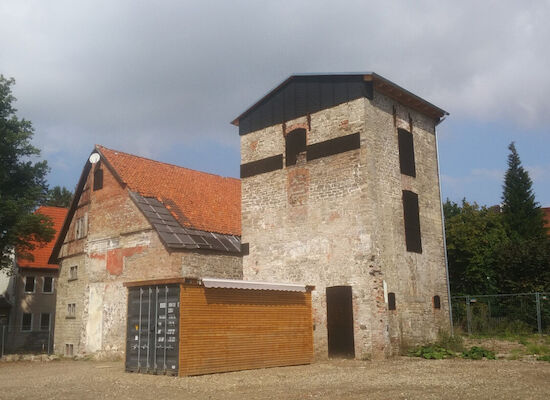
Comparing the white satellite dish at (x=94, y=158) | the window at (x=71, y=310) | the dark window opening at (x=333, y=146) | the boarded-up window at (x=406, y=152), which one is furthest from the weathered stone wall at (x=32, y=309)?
the boarded-up window at (x=406, y=152)

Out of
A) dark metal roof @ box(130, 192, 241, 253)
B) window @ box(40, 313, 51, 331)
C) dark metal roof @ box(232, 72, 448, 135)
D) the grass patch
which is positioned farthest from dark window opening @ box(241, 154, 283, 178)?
window @ box(40, 313, 51, 331)

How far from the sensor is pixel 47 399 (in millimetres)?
10516

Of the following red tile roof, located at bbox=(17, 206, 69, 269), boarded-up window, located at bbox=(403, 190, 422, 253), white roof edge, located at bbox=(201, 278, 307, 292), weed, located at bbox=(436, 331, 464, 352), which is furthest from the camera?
red tile roof, located at bbox=(17, 206, 69, 269)

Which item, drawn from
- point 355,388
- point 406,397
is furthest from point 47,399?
point 406,397

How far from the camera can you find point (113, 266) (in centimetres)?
2206

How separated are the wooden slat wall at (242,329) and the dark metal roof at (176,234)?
4.82m

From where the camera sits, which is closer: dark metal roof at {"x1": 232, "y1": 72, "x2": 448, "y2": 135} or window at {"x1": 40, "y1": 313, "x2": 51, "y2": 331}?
dark metal roof at {"x1": 232, "y1": 72, "x2": 448, "y2": 135}

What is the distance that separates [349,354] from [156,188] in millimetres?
10949

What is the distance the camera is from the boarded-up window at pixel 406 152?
20031 millimetres

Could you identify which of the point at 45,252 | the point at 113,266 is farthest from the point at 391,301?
the point at 45,252

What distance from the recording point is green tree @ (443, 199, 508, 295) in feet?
96.0

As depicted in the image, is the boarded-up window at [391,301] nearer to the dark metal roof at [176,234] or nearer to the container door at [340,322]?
the container door at [340,322]

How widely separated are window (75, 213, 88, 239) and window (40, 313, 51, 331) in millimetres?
10472

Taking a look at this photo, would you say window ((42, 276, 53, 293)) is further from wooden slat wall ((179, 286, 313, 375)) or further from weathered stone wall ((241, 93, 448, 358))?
wooden slat wall ((179, 286, 313, 375))
